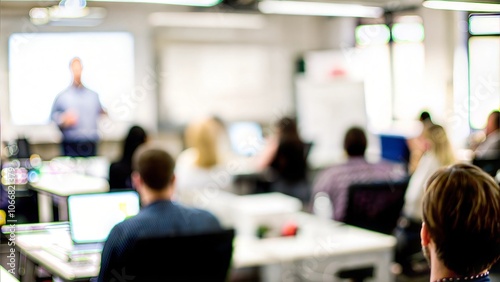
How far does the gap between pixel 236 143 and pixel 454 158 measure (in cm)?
402

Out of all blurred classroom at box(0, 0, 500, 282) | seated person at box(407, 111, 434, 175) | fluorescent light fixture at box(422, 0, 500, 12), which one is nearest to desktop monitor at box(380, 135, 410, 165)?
blurred classroom at box(0, 0, 500, 282)

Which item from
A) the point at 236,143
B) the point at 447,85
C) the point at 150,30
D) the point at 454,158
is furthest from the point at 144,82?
the point at 454,158

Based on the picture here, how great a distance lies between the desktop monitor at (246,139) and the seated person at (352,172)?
3.58 m

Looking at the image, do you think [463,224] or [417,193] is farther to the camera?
[417,193]

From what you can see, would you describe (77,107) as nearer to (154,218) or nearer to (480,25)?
(480,25)

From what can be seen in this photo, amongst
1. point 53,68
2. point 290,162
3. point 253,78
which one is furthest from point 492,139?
point 53,68

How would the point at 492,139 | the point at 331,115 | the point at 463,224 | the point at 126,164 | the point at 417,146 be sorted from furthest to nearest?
1. the point at 331,115
2. the point at 417,146
3. the point at 492,139
4. the point at 126,164
5. the point at 463,224

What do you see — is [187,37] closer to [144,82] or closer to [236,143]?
[144,82]

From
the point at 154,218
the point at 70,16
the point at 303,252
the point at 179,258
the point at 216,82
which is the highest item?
the point at 70,16

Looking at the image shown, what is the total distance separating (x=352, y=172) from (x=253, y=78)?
207 inches

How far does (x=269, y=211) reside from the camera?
15.0 ft

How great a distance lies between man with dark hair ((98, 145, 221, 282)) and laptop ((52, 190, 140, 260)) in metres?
→ 0.50

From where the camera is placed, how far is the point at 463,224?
187 cm

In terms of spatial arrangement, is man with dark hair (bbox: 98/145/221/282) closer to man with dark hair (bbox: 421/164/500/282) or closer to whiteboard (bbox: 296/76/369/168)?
man with dark hair (bbox: 421/164/500/282)
